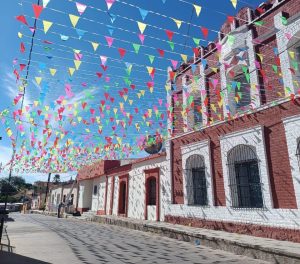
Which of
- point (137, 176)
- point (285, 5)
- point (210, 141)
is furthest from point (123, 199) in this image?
point (285, 5)

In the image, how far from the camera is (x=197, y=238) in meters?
9.30

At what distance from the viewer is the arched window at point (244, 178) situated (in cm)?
929

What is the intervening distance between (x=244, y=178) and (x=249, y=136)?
1.56 metres

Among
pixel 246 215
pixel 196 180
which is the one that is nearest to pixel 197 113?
pixel 196 180

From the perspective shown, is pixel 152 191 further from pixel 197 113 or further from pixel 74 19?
pixel 74 19

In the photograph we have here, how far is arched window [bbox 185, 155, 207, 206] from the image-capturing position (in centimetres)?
1154

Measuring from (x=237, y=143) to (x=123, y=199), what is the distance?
469 inches

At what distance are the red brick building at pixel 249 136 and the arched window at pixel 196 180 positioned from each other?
0.04 metres

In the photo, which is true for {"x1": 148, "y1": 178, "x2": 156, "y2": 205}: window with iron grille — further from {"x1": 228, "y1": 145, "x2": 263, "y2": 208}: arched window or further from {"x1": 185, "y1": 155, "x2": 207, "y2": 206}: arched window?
{"x1": 228, "y1": 145, "x2": 263, "y2": 208}: arched window

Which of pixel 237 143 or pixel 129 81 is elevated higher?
pixel 129 81

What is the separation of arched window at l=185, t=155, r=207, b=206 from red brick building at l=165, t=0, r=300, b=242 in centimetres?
4

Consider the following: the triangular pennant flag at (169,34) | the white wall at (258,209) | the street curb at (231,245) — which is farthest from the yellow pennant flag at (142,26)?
the street curb at (231,245)

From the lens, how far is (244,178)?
9.80m

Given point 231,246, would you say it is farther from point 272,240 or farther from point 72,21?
point 72,21
